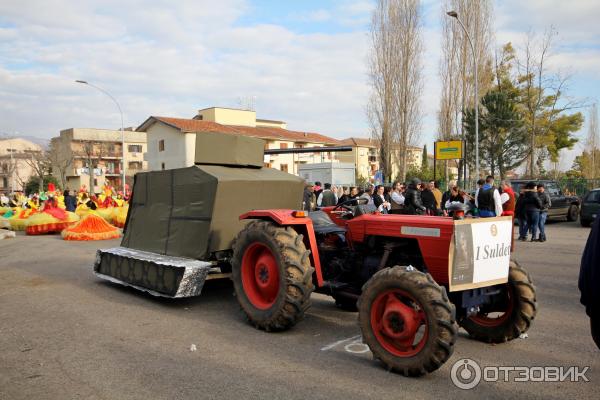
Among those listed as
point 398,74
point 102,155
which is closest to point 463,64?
point 398,74

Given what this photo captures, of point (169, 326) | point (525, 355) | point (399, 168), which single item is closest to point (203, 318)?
point (169, 326)

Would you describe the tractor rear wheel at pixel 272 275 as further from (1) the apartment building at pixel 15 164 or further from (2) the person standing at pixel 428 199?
(1) the apartment building at pixel 15 164

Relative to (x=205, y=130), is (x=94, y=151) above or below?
below

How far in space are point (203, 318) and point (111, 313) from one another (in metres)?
1.27

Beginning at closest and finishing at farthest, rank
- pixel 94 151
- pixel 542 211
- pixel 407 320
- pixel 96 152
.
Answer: pixel 407 320 → pixel 542 211 → pixel 96 152 → pixel 94 151

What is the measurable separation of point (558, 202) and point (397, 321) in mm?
16874

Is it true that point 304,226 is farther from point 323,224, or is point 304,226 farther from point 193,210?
point 193,210

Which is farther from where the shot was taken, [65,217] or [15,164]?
[15,164]

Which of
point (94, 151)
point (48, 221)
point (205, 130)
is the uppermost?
point (205, 130)

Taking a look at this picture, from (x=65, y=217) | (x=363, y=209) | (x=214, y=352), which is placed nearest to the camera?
(x=214, y=352)

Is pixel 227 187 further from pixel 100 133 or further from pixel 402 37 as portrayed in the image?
pixel 100 133

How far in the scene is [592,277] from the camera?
7.97 feet

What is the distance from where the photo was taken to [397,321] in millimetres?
4113

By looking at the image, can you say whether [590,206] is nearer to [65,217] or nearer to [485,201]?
[485,201]
